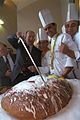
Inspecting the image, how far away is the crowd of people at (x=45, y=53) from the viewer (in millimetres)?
634

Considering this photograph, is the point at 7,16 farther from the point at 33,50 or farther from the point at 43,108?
the point at 43,108

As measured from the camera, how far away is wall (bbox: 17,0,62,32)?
71 cm

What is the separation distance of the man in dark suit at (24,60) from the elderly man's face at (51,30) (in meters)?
0.05

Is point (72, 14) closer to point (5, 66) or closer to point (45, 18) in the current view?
point (45, 18)

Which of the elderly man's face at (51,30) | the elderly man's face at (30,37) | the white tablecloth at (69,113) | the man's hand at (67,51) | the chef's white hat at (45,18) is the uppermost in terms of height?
the chef's white hat at (45,18)

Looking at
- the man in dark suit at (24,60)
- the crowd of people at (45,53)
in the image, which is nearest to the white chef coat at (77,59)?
the crowd of people at (45,53)

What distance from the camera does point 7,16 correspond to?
742 mm

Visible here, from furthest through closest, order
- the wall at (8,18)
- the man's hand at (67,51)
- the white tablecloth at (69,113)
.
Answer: the wall at (8,18)
the man's hand at (67,51)
the white tablecloth at (69,113)

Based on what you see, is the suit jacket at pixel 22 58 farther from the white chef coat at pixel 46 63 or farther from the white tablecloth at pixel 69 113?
the white tablecloth at pixel 69 113

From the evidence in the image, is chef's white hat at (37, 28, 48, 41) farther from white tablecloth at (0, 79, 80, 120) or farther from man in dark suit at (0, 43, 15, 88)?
white tablecloth at (0, 79, 80, 120)

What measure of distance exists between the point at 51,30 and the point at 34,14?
0.10m

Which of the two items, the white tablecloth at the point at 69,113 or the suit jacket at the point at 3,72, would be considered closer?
the white tablecloth at the point at 69,113

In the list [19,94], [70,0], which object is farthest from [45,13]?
[19,94]

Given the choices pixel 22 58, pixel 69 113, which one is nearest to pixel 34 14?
pixel 22 58
